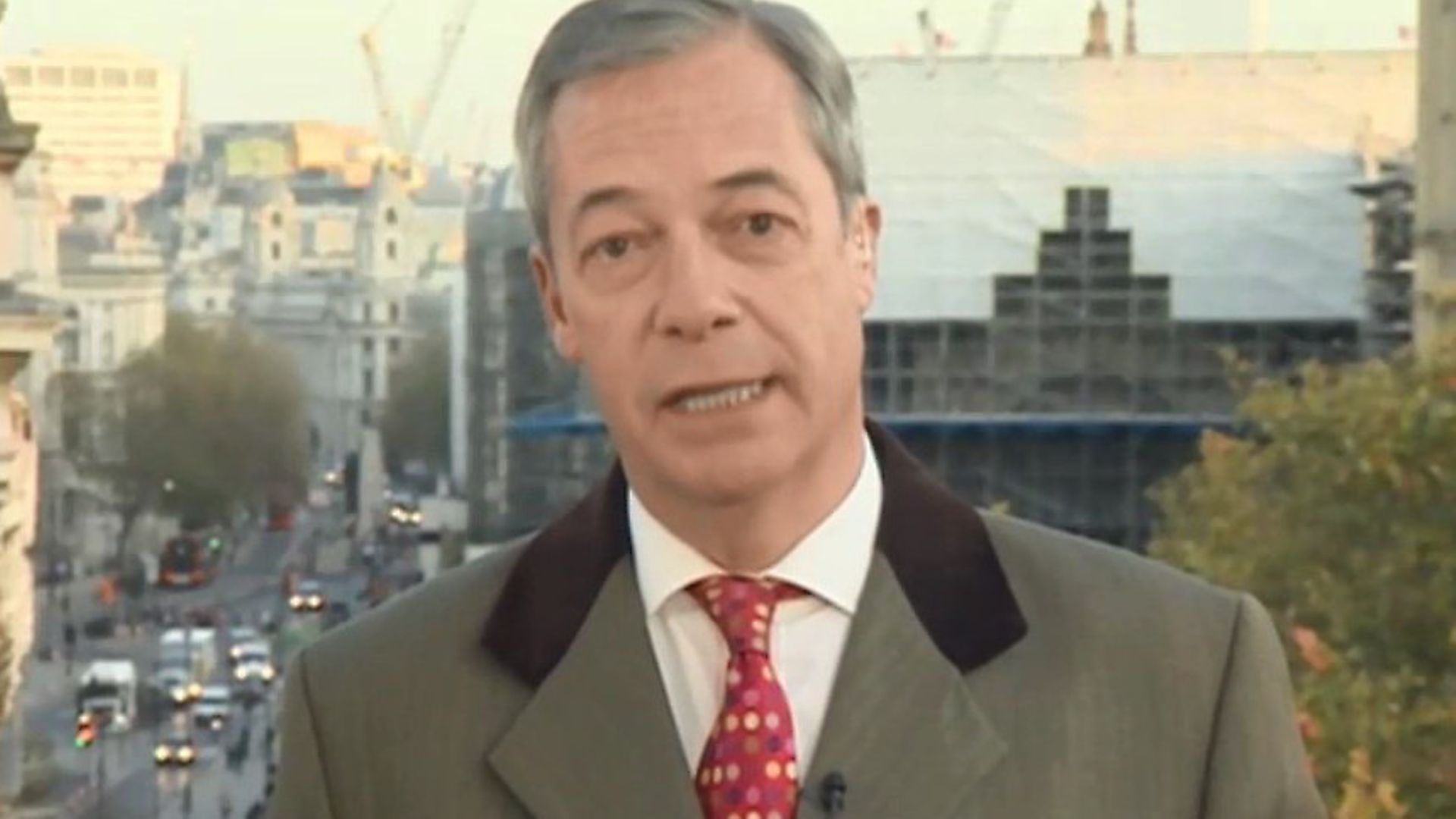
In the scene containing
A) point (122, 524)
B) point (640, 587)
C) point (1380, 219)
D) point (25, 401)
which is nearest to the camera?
point (640, 587)

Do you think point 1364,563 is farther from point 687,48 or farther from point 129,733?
point 129,733

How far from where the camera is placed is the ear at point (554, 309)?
281 centimetres

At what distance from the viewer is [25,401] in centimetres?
4466

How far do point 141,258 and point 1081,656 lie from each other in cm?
5213

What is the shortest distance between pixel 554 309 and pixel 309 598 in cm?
4830

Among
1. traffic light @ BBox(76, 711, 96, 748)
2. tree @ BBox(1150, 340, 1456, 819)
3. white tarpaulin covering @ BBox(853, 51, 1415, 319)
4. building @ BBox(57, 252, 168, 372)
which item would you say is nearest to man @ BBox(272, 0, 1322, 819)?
tree @ BBox(1150, 340, 1456, 819)

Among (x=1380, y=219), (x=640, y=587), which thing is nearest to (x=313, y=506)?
(x=1380, y=219)

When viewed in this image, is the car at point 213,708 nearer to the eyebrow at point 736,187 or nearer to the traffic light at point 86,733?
the traffic light at point 86,733

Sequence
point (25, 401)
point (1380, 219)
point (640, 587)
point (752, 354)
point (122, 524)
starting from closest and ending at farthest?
1. point (752, 354)
2. point (640, 587)
3. point (25, 401)
4. point (122, 524)
5. point (1380, 219)

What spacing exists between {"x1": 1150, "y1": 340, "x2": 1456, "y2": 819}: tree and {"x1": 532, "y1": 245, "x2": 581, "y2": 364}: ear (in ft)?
33.7

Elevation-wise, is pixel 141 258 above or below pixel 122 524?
above

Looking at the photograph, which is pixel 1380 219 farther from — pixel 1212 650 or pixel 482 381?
pixel 1212 650

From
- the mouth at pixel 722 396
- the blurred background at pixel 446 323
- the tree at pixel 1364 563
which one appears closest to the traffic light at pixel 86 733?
the blurred background at pixel 446 323

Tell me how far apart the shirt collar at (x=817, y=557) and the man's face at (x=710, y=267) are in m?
0.09
